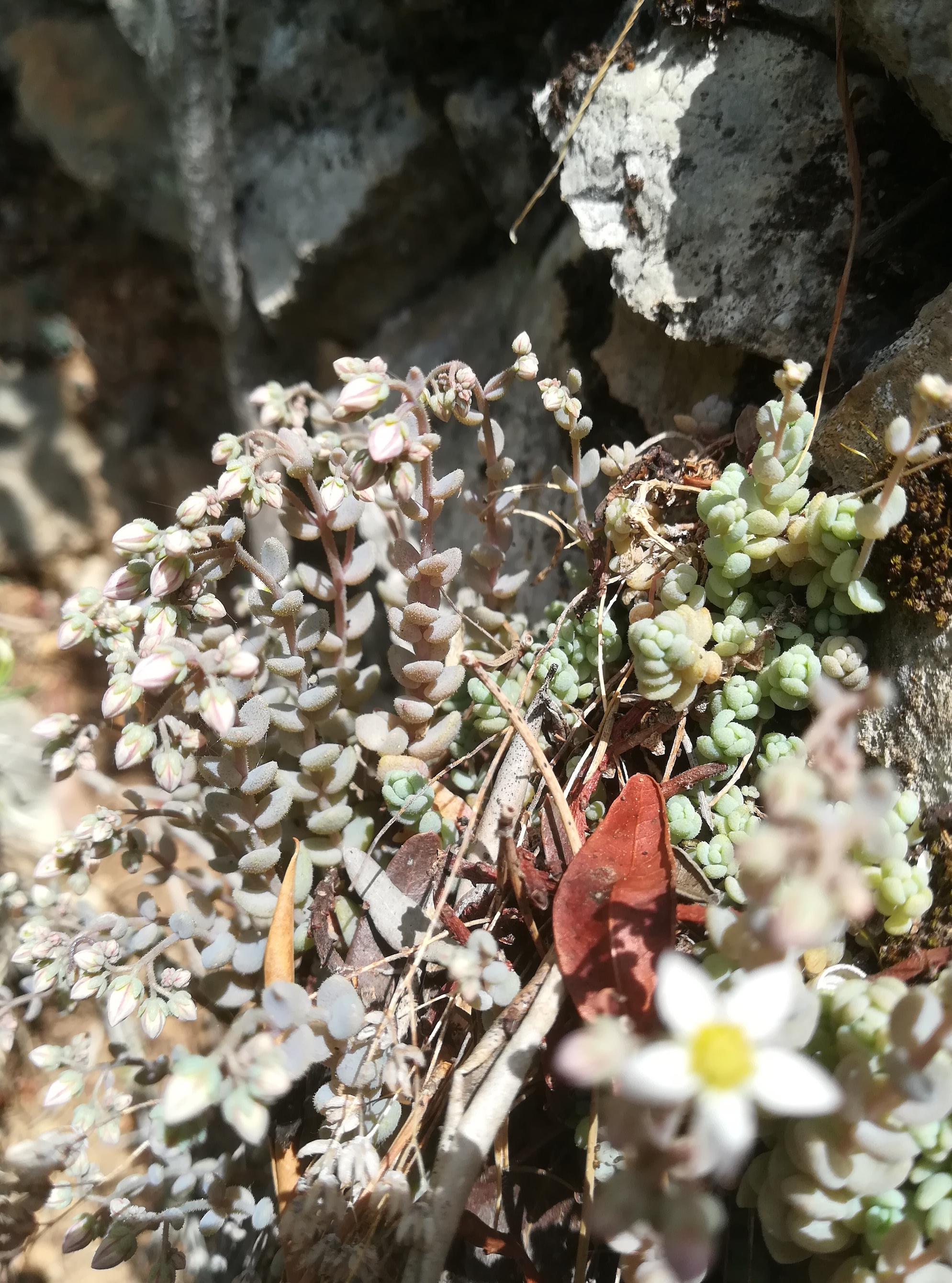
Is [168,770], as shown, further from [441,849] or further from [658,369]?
[658,369]

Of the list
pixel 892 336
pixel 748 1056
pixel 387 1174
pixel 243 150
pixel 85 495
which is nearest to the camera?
pixel 748 1056

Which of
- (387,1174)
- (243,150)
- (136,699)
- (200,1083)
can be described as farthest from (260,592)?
(243,150)

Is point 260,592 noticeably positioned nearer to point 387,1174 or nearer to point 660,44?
point 387,1174

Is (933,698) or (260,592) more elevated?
(260,592)

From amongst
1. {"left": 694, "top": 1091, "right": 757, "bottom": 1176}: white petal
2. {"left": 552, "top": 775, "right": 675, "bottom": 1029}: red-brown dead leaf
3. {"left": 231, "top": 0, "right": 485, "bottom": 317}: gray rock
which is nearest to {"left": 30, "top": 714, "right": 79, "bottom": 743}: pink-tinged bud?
{"left": 552, "top": 775, "right": 675, "bottom": 1029}: red-brown dead leaf

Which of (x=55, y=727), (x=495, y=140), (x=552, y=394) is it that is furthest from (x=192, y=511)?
(x=495, y=140)

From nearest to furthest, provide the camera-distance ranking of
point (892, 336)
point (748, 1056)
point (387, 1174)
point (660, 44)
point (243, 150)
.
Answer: point (748, 1056), point (387, 1174), point (892, 336), point (660, 44), point (243, 150)
